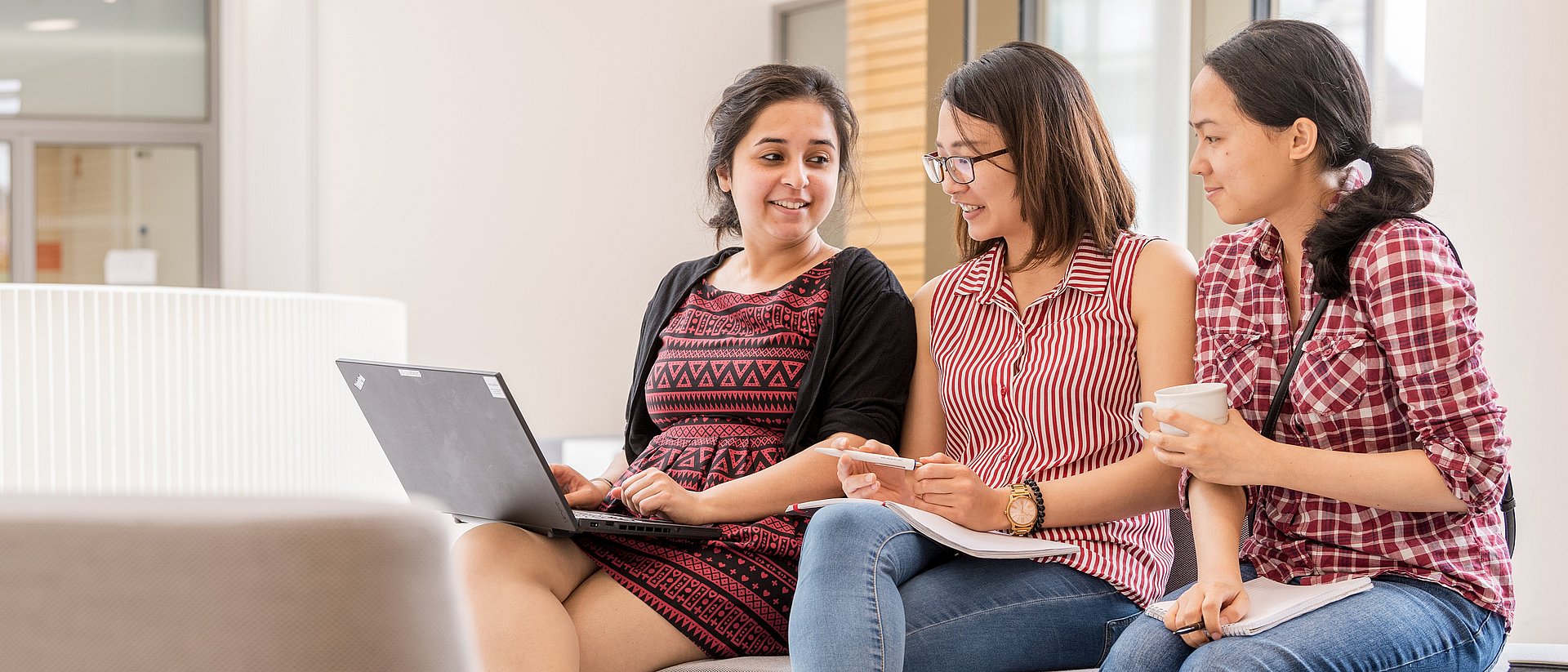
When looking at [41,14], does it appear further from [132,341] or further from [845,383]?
[845,383]

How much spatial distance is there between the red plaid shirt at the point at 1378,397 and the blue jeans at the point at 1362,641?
0.04 meters

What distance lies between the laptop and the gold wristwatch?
41cm

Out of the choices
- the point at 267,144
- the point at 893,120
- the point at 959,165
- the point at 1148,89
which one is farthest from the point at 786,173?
the point at 267,144

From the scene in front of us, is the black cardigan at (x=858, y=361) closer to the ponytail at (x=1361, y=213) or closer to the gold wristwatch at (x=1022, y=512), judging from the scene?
the gold wristwatch at (x=1022, y=512)

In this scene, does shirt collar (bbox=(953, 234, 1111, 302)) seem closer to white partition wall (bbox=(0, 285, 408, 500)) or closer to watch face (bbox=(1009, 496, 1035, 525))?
watch face (bbox=(1009, 496, 1035, 525))

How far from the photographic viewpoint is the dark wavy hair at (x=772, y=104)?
2.14 meters

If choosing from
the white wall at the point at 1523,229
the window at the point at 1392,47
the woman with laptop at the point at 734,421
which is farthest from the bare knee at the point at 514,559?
the window at the point at 1392,47

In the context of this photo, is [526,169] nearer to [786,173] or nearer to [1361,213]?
[786,173]

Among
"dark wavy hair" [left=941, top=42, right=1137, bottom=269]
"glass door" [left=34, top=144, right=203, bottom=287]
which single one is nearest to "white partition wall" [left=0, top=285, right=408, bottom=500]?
"dark wavy hair" [left=941, top=42, right=1137, bottom=269]

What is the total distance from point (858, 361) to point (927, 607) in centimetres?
51

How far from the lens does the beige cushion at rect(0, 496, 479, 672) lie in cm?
67

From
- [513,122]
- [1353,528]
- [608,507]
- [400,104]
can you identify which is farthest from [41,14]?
[1353,528]

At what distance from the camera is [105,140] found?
210 inches

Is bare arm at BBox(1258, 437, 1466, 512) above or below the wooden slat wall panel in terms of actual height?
below
